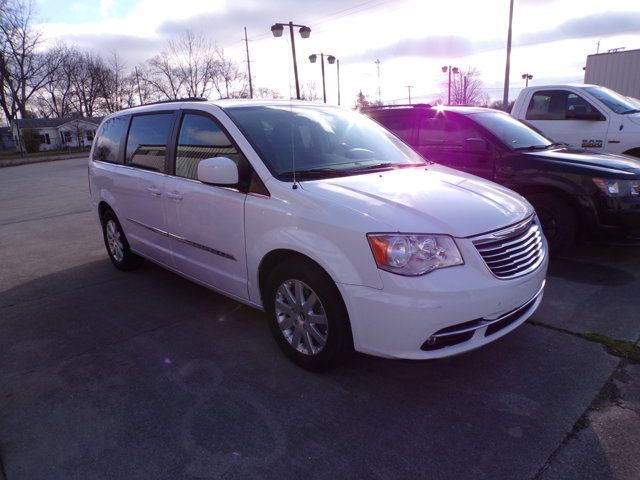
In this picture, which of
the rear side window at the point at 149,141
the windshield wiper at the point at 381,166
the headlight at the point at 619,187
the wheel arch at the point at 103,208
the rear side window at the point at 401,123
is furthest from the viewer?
the rear side window at the point at 401,123

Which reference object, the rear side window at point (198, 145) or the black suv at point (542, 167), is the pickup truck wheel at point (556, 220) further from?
the rear side window at point (198, 145)

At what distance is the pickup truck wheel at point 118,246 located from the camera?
207 inches

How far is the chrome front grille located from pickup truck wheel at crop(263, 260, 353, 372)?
90 cm

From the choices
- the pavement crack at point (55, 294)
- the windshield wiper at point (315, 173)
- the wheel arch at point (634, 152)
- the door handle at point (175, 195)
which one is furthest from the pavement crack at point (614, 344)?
the wheel arch at point (634, 152)

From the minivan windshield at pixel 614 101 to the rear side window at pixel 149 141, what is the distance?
263 inches

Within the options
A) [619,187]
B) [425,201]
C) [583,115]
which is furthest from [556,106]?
[425,201]

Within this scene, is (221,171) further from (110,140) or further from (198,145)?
(110,140)

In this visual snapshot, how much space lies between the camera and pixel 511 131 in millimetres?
5734

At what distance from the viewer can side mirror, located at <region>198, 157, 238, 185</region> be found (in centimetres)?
314

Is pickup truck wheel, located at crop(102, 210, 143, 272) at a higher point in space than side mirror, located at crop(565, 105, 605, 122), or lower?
lower

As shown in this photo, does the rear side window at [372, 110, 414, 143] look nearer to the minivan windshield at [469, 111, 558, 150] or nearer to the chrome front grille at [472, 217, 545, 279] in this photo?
the minivan windshield at [469, 111, 558, 150]

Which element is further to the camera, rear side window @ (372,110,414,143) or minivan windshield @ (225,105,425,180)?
rear side window @ (372,110,414,143)

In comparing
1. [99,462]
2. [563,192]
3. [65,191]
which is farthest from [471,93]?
[99,462]

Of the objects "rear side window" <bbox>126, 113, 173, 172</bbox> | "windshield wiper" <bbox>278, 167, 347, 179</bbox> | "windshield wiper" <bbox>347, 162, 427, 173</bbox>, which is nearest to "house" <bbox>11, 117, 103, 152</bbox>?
"rear side window" <bbox>126, 113, 173, 172</bbox>
